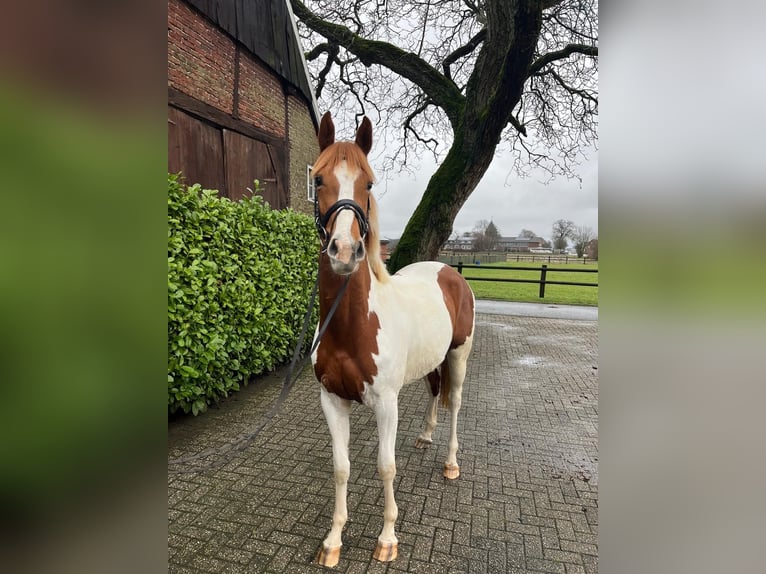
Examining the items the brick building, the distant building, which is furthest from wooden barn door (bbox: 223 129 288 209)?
the distant building

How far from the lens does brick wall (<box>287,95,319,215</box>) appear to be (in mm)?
8555

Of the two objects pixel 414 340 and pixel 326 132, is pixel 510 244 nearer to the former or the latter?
pixel 414 340

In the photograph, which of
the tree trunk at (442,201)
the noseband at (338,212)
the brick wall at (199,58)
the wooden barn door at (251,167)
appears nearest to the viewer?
the noseband at (338,212)

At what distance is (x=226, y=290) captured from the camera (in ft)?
13.1

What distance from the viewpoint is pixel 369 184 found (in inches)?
75.4

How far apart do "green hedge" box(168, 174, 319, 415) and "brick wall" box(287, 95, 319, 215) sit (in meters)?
3.72

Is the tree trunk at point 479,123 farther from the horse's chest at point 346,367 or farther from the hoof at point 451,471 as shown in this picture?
the horse's chest at point 346,367

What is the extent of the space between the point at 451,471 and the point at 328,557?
1.20 m

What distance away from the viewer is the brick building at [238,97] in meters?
5.42

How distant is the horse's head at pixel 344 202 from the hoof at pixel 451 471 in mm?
2051

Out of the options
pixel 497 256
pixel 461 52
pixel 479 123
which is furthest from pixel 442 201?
pixel 497 256

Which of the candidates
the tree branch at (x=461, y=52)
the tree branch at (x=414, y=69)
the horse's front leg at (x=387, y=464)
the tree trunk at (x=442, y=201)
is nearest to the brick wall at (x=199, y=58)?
the tree branch at (x=414, y=69)

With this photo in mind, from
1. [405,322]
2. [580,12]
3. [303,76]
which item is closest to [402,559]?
[405,322]
